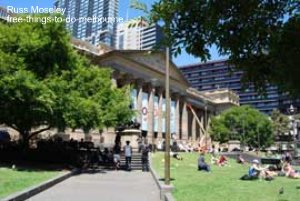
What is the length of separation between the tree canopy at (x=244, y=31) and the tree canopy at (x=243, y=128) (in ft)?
344

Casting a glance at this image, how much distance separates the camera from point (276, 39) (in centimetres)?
610

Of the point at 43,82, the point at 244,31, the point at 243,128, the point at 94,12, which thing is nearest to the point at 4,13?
the point at 94,12

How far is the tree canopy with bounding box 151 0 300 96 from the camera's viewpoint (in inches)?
248

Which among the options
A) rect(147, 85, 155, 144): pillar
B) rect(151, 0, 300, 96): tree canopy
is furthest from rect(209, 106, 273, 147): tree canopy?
rect(151, 0, 300, 96): tree canopy

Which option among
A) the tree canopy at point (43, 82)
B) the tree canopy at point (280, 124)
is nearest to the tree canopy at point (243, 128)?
the tree canopy at point (280, 124)

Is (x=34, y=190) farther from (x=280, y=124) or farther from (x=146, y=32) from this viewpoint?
(x=280, y=124)

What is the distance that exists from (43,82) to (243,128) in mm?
89532

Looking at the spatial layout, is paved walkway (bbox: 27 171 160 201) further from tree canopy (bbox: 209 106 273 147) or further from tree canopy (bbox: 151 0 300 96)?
tree canopy (bbox: 209 106 273 147)

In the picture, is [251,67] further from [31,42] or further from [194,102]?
[194,102]

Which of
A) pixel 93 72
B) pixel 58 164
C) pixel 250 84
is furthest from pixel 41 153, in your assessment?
pixel 250 84

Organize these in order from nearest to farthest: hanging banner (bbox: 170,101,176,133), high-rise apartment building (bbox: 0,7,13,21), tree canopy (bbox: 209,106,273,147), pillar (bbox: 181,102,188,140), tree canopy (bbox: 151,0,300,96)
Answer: tree canopy (bbox: 151,0,300,96)
high-rise apartment building (bbox: 0,7,13,21)
hanging banner (bbox: 170,101,176,133)
pillar (bbox: 181,102,188,140)
tree canopy (bbox: 209,106,273,147)

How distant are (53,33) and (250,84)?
23.6m

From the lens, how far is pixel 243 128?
113m

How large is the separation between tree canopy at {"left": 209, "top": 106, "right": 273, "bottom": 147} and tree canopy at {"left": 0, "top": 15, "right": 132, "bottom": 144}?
81658mm
